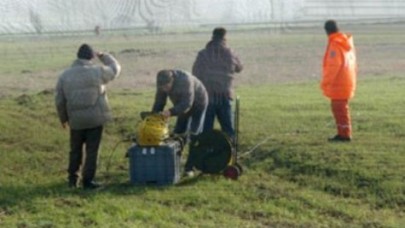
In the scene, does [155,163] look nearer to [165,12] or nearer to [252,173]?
[252,173]

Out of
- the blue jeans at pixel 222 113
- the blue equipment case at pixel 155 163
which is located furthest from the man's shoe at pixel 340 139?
the blue equipment case at pixel 155 163

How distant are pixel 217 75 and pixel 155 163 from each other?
2521 millimetres

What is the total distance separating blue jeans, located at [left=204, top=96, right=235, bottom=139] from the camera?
1362 cm

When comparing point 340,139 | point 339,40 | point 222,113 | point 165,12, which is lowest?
point 340,139

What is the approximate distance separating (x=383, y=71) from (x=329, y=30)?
18.2m

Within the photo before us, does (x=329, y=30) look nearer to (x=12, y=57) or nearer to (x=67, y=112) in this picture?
(x=67, y=112)

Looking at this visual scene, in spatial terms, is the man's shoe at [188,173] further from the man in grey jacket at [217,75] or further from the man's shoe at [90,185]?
the man in grey jacket at [217,75]

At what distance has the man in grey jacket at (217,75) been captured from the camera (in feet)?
44.7

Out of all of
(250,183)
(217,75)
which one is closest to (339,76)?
(217,75)

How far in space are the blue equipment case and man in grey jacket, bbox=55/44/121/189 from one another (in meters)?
0.53

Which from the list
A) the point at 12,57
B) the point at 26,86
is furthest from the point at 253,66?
the point at 12,57

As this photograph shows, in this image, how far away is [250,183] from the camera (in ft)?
38.3

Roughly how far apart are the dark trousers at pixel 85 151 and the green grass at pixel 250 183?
248mm

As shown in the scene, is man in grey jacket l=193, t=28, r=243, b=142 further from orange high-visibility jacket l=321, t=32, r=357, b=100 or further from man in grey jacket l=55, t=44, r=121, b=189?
man in grey jacket l=55, t=44, r=121, b=189
